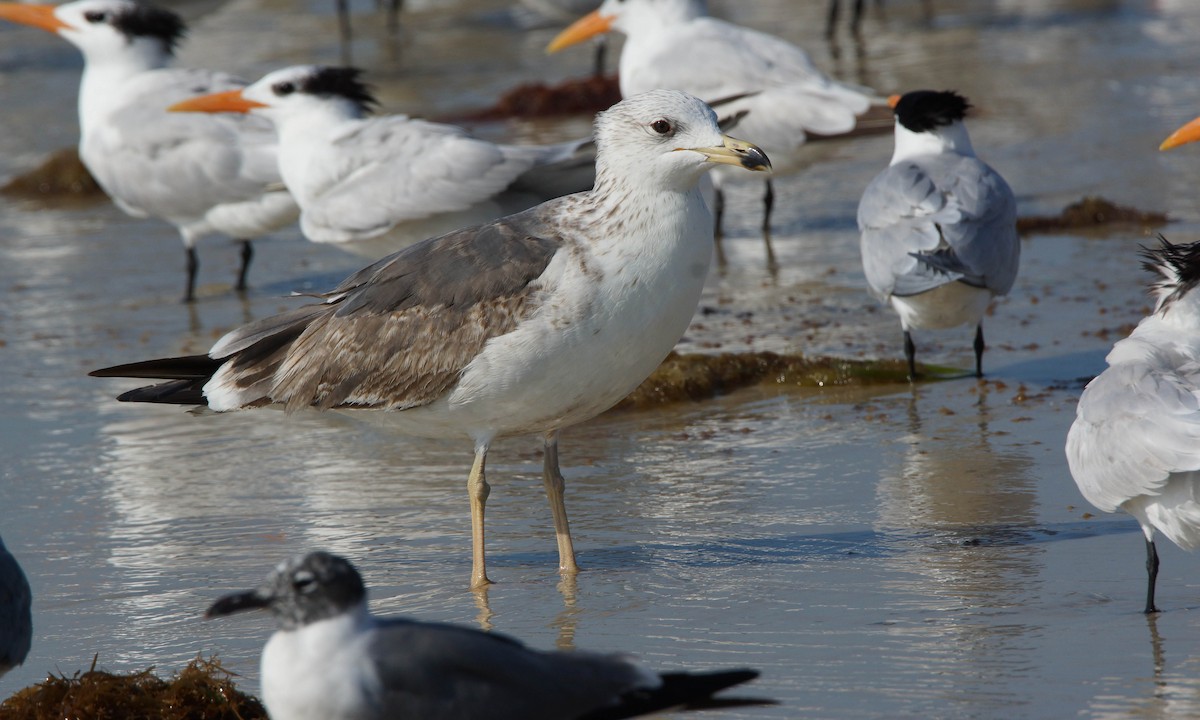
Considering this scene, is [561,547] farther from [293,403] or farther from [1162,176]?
[1162,176]

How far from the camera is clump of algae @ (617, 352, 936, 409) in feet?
23.2

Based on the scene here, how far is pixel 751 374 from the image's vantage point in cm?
725

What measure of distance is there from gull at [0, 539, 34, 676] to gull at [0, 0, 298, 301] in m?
5.53

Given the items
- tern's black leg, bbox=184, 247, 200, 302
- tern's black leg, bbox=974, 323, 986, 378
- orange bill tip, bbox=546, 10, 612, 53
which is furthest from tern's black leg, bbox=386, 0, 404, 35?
tern's black leg, bbox=974, 323, 986, 378

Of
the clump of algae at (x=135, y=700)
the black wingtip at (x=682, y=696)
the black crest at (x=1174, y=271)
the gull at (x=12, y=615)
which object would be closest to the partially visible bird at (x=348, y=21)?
the black crest at (x=1174, y=271)

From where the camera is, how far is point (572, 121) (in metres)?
14.6

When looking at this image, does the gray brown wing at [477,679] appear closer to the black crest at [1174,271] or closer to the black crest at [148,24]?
the black crest at [1174,271]

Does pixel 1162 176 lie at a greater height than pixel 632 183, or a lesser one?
lesser

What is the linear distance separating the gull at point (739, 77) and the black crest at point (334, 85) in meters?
2.04

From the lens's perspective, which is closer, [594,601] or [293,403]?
[594,601]

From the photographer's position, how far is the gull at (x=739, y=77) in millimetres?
10008

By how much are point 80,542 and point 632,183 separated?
222cm

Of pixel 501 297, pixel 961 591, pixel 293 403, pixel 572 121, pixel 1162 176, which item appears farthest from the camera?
pixel 572 121

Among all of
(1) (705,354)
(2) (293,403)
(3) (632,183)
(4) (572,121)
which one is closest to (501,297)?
(3) (632,183)
